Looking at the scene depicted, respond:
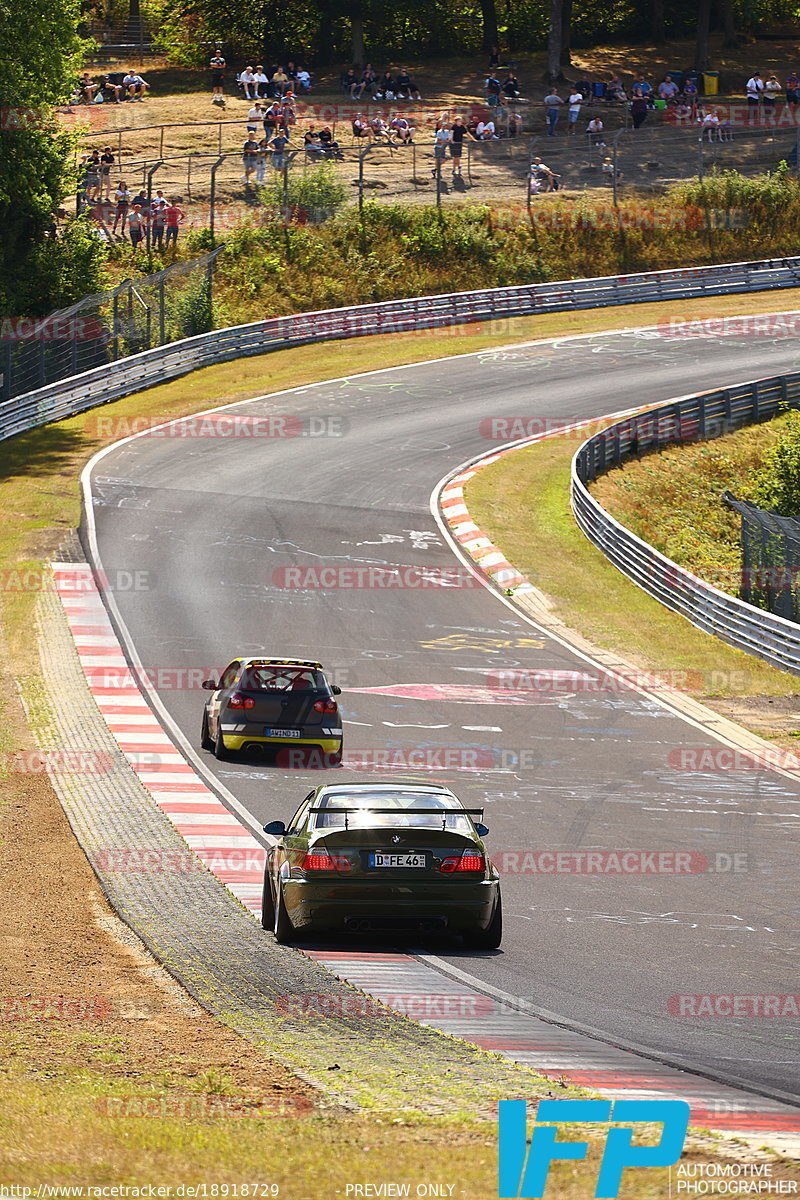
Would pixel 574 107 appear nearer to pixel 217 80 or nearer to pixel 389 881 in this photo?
pixel 217 80

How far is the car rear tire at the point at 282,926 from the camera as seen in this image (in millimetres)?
11508

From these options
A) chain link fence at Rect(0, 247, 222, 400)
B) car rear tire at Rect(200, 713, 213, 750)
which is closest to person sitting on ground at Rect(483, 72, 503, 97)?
chain link fence at Rect(0, 247, 222, 400)

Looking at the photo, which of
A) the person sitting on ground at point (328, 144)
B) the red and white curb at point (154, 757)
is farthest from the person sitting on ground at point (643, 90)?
the red and white curb at point (154, 757)

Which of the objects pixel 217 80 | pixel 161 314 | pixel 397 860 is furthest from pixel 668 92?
pixel 397 860

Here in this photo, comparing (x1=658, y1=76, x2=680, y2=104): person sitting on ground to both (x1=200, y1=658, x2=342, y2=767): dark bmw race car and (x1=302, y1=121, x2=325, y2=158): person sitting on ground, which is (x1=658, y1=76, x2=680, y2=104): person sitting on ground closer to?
(x1=302, y1=121, x2=325, y2=158): person sitting on ground

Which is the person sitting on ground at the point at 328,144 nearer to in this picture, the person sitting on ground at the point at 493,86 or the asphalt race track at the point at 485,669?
the person sitting on ground at the point at 493,86

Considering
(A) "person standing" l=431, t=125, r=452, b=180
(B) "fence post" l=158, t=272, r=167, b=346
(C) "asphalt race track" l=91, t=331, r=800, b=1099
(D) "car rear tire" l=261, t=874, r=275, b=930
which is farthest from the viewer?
(A) "person standing" l=431, t=125, r=452, b=180

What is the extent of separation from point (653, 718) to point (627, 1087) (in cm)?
1530

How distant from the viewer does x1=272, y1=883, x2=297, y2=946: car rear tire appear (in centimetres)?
1151

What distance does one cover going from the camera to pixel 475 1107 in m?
7.31

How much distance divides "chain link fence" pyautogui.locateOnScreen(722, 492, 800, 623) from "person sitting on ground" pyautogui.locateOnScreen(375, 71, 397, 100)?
4686 cm

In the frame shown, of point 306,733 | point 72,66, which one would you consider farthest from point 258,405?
point 306,733

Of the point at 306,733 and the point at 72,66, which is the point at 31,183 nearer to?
the point at 72,66

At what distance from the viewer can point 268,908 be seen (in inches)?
481
